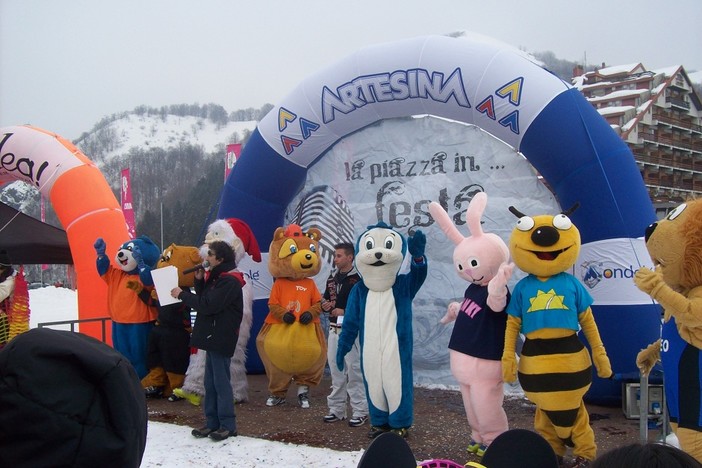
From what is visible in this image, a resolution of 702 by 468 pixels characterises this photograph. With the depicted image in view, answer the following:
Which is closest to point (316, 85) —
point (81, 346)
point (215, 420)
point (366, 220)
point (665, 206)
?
point (366, 220)

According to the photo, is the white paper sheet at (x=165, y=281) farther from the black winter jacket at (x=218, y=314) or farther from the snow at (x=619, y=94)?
the snow at (x=619, y=94)

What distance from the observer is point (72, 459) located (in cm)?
101

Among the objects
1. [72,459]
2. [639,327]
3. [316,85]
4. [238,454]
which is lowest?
[238,454]

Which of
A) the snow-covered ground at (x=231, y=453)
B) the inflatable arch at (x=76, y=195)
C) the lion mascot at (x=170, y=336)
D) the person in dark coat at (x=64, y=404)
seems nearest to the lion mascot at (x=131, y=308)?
the lion mascot at (x=170, y=336)

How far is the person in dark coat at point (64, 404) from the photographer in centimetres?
98

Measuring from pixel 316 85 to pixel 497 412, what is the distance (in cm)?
348

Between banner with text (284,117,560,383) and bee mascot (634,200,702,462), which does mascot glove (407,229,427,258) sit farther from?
banner with text (284,117,560,383)

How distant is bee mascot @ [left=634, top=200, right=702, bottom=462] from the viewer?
295cm

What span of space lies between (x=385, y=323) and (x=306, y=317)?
119cm

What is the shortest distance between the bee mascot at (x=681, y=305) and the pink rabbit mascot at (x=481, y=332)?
35.9 inches

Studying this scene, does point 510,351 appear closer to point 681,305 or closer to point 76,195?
point 681,305

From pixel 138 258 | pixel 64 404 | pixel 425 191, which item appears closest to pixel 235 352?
pixel 138 258

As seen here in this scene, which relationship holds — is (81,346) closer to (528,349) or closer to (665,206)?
(528,349)

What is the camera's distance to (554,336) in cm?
364
